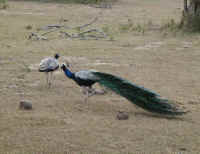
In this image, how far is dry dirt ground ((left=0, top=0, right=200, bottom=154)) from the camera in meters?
5.24

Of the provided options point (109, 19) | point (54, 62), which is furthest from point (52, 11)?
point (54, 62)

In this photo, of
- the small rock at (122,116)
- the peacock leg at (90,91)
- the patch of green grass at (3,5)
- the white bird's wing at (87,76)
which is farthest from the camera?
the patch of green grass at (3,5)

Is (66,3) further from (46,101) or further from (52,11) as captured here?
(46,101)

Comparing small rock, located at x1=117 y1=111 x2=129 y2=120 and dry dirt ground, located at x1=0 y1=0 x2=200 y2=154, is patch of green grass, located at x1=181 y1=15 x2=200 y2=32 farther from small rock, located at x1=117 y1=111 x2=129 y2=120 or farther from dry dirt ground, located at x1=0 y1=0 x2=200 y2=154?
small rock, located at x1=117 y1=111 x2=129 y2=120

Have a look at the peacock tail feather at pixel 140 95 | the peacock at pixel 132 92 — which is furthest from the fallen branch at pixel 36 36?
the peacock tail feather at pixel 140 95

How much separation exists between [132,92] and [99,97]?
1140mm

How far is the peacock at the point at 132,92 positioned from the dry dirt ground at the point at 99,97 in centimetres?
16

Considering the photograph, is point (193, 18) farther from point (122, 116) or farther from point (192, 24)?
point (122, 116)

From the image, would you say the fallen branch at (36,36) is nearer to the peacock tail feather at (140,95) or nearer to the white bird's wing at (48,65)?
the white bird's wing at (48,65)

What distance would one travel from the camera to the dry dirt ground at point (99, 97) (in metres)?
5.24

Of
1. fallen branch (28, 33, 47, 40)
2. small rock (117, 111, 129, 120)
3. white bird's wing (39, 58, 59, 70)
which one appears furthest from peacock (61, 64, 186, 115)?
fallen branch (28, 33, 47, 40)

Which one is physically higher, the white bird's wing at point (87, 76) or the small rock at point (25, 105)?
the white bird's wing at point (87, 76)

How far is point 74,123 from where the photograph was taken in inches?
233

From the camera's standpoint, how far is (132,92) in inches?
249
